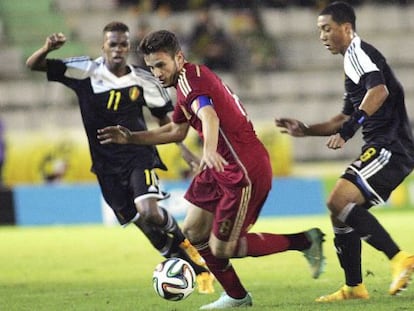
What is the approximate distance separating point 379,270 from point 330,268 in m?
0.71

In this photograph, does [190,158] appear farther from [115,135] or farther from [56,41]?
[115,135]

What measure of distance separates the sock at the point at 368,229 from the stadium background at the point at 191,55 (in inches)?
422

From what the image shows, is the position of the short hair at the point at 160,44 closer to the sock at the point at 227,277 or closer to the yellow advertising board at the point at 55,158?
the sock at the point at 227,277

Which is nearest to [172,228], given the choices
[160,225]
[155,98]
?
[160,225]

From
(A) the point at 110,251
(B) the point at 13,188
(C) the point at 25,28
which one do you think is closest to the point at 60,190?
(B) the point at 13,188

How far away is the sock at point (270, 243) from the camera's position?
8031 millimetres

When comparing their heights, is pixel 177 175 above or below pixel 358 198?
below

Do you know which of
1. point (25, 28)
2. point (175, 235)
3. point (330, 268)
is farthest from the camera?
point (25, 28)

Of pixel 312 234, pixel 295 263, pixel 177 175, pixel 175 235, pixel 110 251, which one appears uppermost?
pixel 312 234

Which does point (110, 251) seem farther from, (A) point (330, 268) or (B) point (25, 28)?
(B) point (25, 28)

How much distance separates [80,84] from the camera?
10750 millimetres

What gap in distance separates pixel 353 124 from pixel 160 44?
4.55 feet

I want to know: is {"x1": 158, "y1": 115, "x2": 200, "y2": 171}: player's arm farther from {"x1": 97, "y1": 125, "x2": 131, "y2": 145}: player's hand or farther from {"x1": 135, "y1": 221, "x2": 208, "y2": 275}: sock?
{"x1": 97, "y1": 125, "x2": 131, "y2": 145}: player's hand

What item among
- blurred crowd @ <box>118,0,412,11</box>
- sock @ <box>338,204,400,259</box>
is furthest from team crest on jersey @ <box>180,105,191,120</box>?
blurred crowd @ <box>118,0,412,11</box>
